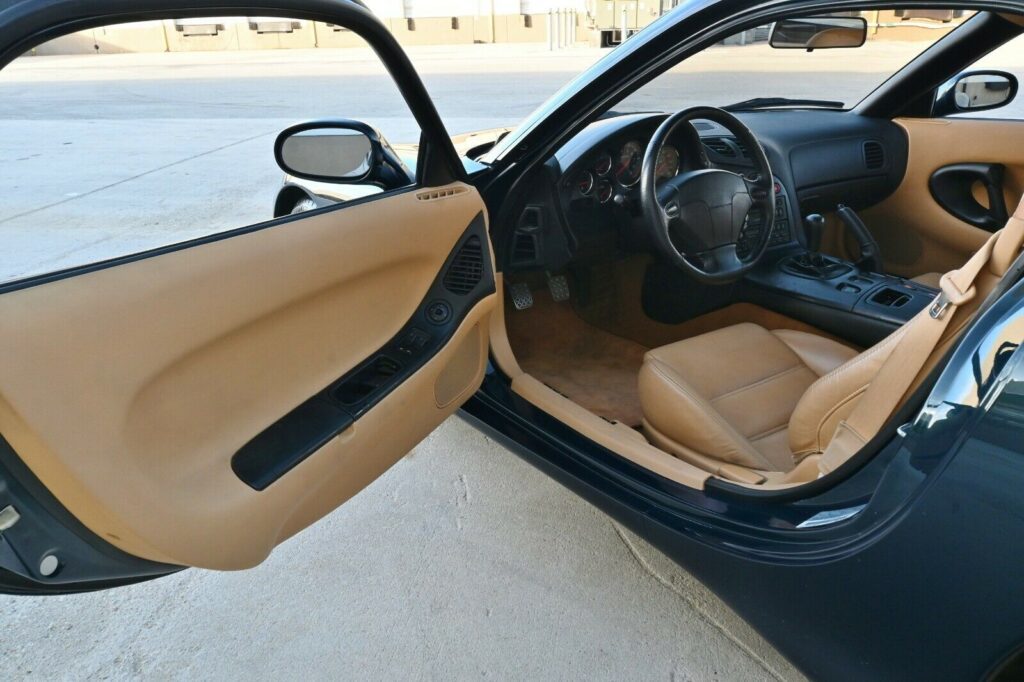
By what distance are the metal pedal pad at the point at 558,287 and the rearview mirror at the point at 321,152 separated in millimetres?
946

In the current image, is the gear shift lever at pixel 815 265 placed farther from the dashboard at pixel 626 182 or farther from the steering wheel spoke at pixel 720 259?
the steering wheel spoke at pixel 720 259

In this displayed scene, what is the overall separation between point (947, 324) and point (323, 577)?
5.37 feet

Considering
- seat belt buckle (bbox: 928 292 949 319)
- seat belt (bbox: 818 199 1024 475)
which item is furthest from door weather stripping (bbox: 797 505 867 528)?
seat belt buckle (bbox: 928 292 949 319)

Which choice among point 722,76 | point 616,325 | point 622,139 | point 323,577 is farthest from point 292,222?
point 722,76

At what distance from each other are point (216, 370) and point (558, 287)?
1538 millimetres

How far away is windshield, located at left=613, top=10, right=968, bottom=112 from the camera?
2.18 metres

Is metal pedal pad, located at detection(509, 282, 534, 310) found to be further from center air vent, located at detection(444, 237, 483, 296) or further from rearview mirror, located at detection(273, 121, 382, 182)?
rearview mirror, located at detection(273, 121, 382, 182)

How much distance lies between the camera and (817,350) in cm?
218

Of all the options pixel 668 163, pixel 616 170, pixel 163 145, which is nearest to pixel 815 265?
pixel 668 163

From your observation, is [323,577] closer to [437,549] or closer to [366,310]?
[437,549]

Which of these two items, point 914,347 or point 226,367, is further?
point 226,367

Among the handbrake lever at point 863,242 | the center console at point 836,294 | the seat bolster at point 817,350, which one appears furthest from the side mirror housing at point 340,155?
the handbrake lever at point 863,242

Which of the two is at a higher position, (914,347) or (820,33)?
(820,33)

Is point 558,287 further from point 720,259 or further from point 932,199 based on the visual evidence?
point 932,199
